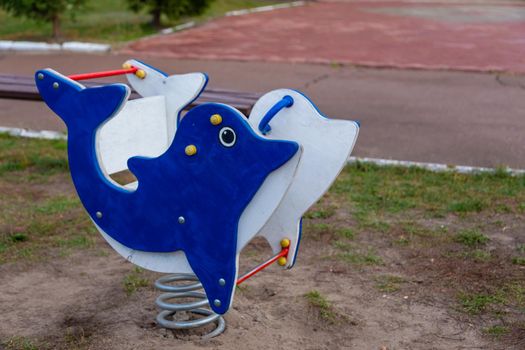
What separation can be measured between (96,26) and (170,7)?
1.31m

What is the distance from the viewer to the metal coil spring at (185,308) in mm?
3549

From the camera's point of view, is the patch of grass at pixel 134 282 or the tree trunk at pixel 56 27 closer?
the patch of grass at pixel 134 282

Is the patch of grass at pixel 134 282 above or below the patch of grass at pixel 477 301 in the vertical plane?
above

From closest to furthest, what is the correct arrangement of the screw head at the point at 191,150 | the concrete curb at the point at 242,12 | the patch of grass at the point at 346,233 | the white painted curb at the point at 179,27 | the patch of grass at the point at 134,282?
the screw head at the point at 191,150
the patch of grass at the point at 134,282
the patch of grass at the point at 346,233
the white painted curb at the point at 179,27
the concrete curb at the point at 242,12

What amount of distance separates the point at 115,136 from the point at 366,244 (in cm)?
175

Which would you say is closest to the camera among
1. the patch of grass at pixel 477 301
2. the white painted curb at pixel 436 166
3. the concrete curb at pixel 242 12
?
the patch of grass at pixel 477 301

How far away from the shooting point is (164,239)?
3.33 metres

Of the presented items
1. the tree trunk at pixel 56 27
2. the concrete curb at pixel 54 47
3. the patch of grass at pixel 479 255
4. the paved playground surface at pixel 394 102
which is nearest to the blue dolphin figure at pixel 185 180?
the patch of grass at pixel 479 255

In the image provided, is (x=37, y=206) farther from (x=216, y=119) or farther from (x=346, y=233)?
(x=216, y=119)

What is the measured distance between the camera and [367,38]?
46.0ft

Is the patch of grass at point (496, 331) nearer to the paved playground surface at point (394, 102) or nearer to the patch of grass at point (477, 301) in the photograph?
the patch of grass at point (477, 301)

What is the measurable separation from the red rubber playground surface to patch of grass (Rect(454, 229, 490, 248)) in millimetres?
6423

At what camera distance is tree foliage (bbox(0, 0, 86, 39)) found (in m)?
12.1

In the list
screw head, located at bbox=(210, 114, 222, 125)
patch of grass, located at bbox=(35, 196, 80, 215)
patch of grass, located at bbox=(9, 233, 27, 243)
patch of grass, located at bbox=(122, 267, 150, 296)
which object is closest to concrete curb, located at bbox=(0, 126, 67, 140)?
patch of grass, located at bbox=(35, 196, 80, 215)
